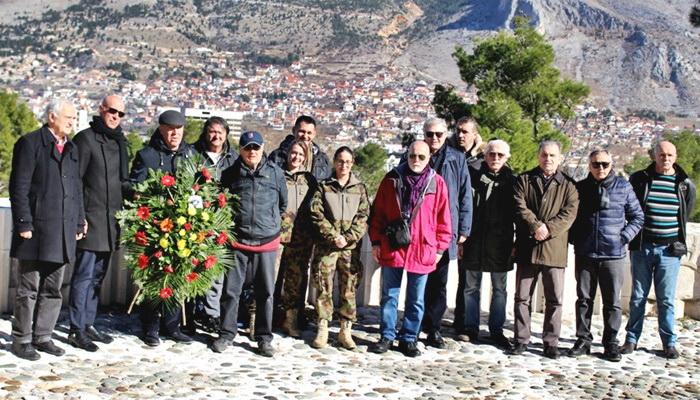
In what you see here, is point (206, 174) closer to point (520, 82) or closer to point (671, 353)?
point (671, 353)

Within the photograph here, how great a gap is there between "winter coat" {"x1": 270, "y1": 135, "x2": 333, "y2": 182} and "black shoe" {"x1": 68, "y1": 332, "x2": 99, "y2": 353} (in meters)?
1.90

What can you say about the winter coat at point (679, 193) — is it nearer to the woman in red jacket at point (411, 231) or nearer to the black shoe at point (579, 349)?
the black shoe at point (579, 349)

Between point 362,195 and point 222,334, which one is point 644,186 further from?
point 222,334

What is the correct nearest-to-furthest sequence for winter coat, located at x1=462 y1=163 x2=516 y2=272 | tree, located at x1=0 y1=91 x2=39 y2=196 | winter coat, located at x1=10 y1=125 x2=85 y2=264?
1. winter coat, located at x1=10 y1=125 x2=85 y2=264
2. winter coat, located at x1=462 y1=163 x2=516 y2=272
3. tree, located at x1=0 y1=91 x2=39 y2=196

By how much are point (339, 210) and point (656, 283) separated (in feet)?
8.46

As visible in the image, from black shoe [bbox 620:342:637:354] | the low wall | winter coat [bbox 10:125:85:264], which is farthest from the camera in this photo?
the low wall

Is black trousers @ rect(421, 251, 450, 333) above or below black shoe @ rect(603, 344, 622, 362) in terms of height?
above

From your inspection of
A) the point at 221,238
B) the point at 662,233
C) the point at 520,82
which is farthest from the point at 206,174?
the point at 520,82

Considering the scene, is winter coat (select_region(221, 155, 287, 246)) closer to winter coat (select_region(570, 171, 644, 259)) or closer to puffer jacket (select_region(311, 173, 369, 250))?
puffer jacket (select_region(311, 173, 369, 250))

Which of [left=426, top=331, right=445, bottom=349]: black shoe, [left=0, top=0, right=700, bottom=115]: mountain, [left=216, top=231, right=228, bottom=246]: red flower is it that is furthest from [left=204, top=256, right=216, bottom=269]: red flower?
[left=0, top=0, right=700, bottom=115]: mountain

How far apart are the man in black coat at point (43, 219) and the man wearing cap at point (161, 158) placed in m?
0.50

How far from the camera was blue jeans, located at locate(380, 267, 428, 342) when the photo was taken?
6027 mm

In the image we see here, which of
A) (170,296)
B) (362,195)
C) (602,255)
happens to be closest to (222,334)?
(170,296)

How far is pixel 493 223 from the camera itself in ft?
20.7
